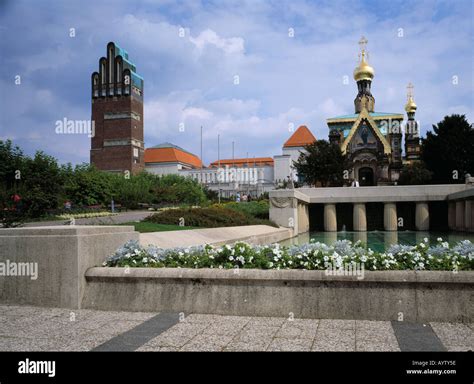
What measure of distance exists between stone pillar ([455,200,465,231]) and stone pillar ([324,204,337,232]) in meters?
8.32

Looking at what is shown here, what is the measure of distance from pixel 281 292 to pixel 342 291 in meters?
0.85

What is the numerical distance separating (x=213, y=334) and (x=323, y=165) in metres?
42.0

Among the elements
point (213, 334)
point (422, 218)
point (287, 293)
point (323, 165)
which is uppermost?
point (323, 165)

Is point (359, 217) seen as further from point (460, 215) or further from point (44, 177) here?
point (44, 177)

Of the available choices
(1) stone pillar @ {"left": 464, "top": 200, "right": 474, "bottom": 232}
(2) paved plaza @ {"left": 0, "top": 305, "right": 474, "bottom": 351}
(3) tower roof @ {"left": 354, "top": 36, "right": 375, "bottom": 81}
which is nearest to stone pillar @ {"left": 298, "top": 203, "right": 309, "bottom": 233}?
(1) stone pillar @ {"left": 464, "top": 200, "right": 474, "bottom": 232}

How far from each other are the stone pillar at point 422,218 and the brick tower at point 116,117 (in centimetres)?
7079

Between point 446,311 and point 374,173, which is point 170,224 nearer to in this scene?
point 446,311

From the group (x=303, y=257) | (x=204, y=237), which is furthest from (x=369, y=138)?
(x=303, y=257)

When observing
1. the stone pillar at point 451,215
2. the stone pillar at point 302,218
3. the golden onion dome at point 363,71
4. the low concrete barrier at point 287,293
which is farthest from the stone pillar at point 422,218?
the golden onion dome at point 363,71

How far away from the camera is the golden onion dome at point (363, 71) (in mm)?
83875

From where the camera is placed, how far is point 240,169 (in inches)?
4601

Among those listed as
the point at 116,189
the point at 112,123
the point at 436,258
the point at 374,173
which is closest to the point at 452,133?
the point at 374,173

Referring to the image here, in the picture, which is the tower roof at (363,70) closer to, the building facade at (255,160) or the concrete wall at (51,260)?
the building facade at (255,160)

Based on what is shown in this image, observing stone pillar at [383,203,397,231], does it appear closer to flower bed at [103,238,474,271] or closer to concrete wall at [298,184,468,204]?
concrete wall at [298,184,468,204]
